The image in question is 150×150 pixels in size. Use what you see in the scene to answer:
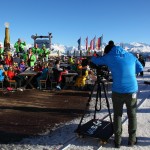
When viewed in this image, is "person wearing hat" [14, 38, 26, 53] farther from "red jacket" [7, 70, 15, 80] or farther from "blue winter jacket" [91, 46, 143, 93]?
"blue winter jacket" [91, 46, 143, 93]

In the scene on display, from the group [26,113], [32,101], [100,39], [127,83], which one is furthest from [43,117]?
[100,39]

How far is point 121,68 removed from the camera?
5.43 meters

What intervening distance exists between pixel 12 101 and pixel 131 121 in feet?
17.8

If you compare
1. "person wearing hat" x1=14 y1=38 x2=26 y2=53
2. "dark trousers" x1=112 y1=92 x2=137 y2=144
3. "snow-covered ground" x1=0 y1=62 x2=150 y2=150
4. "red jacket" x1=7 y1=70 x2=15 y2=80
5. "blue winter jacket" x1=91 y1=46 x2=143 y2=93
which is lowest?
"snow-covered ground" x1=0 y1=62 x2=150 y2=150

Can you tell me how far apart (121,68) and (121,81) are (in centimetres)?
23

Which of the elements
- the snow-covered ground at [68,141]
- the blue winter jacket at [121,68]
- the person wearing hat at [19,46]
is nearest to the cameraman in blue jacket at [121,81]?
the blue winter jacket at [121,68]

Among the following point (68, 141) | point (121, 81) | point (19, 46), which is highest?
point (19, 46)

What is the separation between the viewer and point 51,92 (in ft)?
41.1

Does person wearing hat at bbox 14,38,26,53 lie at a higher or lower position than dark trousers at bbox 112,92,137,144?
higher

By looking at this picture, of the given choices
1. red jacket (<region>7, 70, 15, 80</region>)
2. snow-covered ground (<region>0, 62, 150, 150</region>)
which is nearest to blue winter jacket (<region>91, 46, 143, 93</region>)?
snow-covered ground (<region>0, 62, 150, 150</region>)

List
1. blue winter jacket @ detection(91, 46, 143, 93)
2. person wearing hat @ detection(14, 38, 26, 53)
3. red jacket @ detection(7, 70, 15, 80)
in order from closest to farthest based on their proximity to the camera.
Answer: blue winter jacket @ detection(91, 46, 143, 93), red jacket @ detection(7, 70, 15, 80), person wearing hat @ detection(14, 38, 26, 53)

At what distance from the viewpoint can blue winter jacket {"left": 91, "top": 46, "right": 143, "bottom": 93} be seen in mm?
5434

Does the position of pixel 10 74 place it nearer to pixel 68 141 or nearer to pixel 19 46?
pixel 19 46

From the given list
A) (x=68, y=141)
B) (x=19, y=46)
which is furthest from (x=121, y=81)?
(x=19, y=46)
